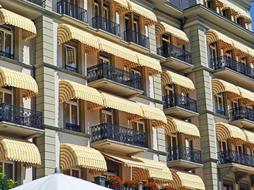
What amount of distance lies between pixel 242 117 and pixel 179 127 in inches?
223

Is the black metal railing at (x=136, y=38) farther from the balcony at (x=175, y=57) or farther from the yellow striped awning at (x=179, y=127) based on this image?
the yellow striped awning at (x=179, y=127)

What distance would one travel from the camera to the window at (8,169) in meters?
23.1

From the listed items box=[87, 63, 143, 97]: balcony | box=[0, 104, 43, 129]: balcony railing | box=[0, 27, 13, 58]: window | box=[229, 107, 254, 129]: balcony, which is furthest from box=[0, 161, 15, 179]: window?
box=[229, 107, 254, 129]: balcony

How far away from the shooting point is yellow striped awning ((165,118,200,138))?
31312 millimetres

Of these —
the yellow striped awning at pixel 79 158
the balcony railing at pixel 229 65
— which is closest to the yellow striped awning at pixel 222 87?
the balcony railing at pixel 229 65

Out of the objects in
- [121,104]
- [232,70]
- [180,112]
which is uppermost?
[232,70]

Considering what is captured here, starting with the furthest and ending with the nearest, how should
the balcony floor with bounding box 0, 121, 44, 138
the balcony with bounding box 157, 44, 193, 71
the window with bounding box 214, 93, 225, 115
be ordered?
the window with bounding box 214, 93, 225, 115 < the balcony with bounding box 157, 44, 193, 71 < the balcony floor with bounding box 0, 121, 44, 138

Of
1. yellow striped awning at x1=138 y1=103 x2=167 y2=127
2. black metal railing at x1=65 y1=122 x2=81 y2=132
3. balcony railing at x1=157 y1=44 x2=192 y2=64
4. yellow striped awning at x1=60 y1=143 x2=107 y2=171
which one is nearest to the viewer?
yellow striped awning at x1=60 y1=143 x2=107 y2=171

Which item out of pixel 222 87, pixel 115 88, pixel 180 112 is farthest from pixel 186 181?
pixel 222 87

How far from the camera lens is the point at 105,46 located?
2766cm

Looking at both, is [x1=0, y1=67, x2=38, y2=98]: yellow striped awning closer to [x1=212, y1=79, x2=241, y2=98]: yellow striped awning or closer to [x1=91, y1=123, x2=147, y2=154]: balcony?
[x1=91, y1=123, x2=147, y2=154]: balcony

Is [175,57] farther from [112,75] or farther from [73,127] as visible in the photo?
[73,127]

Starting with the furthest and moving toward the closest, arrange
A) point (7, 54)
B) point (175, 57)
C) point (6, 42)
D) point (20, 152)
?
point (175, 57) < point (6, 42) < point (7, 54) < point (20, 152)

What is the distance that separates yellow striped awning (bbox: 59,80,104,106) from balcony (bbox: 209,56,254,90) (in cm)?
1161
